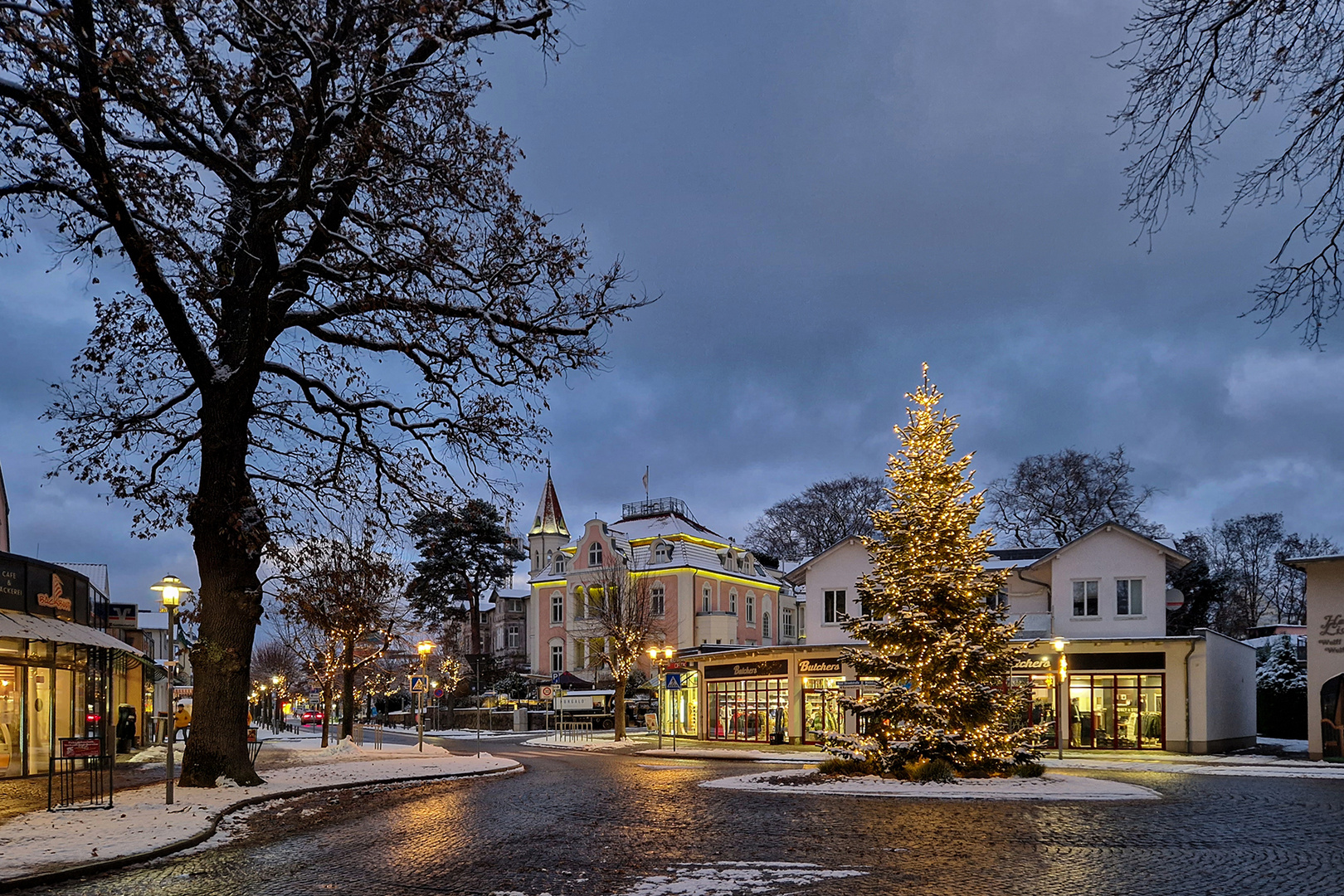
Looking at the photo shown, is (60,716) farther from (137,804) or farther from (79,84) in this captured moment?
(79,84)

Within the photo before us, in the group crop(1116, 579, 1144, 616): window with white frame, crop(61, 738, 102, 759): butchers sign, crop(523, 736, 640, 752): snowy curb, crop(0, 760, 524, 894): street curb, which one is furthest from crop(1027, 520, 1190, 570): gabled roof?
crop(61, 738, 102, 759): butchers sign

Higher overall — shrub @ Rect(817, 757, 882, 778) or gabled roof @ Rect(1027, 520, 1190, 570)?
gabled roof @ Rect(1027, 520, 1190, 570)

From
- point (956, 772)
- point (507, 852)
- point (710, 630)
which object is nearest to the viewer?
point (507, 852)

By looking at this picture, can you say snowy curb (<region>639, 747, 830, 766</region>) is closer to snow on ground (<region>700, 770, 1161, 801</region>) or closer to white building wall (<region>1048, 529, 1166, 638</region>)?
snow on ground (<region>700, 770, 1161, 801</region>)

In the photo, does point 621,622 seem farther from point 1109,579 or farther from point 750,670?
point 1109,579

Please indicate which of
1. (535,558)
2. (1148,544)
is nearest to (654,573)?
(535,558)

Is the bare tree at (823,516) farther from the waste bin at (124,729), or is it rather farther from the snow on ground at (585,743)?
the waste bin at (124,729)

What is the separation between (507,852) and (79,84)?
1007 centimetres

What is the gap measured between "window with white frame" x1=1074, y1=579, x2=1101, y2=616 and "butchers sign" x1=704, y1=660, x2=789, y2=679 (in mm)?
11119

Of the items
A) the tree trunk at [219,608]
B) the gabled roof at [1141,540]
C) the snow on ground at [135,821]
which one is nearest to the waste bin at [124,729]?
the snow on ground at [135,821]

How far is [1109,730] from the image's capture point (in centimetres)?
3734

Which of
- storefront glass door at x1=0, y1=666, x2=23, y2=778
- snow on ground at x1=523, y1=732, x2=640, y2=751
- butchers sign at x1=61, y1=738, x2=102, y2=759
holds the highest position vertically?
butchers sign at x1=61, y1=738, x2=102, y2=759

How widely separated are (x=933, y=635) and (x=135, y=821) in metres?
15.0

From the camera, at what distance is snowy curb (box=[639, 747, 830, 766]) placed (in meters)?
34.1
